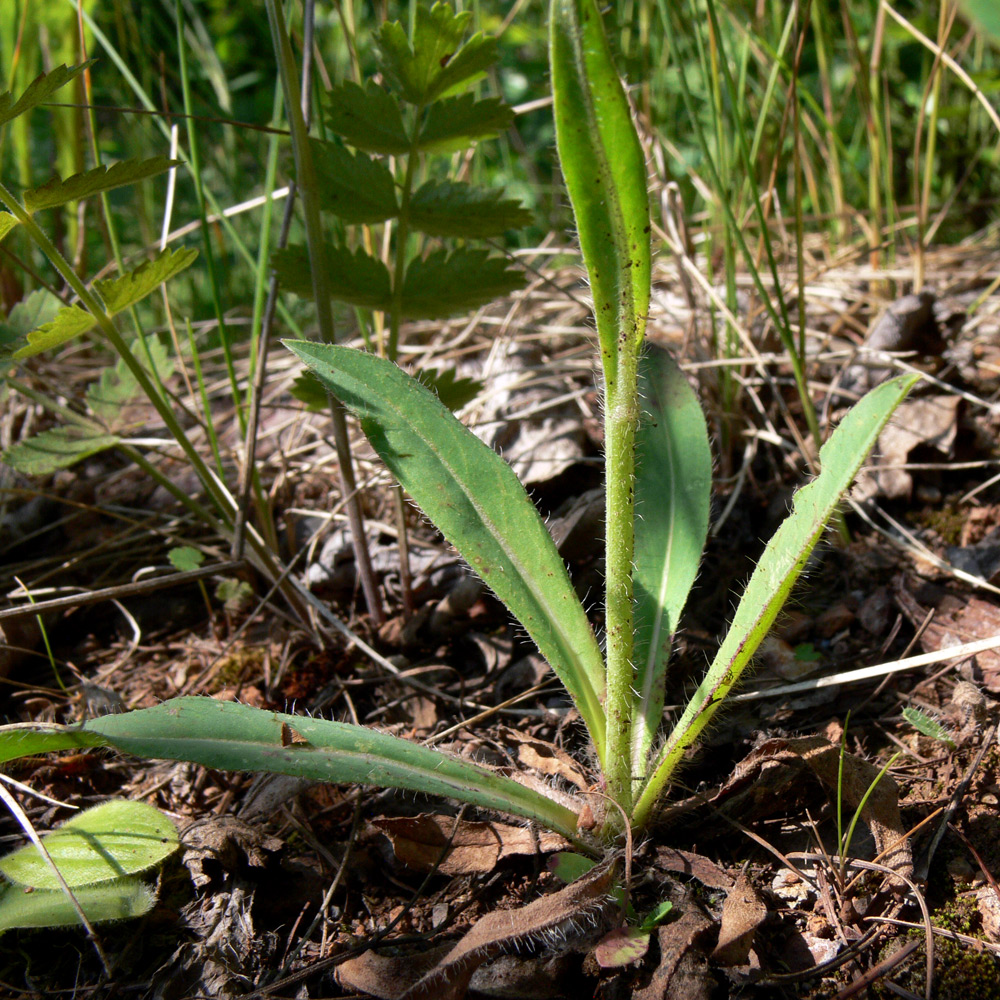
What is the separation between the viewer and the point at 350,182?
1.35 meters

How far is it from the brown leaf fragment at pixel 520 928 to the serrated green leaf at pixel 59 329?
102 cm

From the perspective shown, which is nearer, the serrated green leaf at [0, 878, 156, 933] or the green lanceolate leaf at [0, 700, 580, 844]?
the green lanceolate leaf at [0, 700, 580, 844]

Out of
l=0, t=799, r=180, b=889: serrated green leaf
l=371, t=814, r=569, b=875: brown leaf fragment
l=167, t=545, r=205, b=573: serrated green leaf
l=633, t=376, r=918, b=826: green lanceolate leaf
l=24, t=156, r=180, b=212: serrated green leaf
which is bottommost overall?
l=371, t=814, r=569, b=875: brown leaf fragment

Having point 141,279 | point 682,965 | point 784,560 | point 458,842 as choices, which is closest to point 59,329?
point 141,279

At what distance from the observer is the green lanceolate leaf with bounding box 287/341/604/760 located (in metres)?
1.14

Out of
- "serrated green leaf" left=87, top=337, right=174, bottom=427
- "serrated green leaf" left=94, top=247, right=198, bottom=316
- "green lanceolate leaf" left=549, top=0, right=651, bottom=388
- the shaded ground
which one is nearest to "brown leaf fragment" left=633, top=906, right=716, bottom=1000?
the shaded ground

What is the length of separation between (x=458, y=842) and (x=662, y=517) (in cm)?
60

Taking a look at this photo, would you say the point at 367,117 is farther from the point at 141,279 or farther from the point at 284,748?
the point at 284,748

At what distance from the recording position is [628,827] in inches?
39.0

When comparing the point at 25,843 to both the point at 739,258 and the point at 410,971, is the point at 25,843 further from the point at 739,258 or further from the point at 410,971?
the point at 739,258

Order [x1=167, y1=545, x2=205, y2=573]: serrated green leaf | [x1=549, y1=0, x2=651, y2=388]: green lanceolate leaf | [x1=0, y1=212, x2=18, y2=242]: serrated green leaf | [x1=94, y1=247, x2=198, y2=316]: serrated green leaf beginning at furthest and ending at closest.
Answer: [x1=167, y1=545, x2=205, y2=573]: serrated green leaf
[x1=94, y1=247, x2=198, y2=316]: serrated green leaf
[x1=0, y1=212, x2=18, y2=242]: serrated green leaf
[x1=549, y1=0, x2=651, y2=388]: green lanceolate leaf

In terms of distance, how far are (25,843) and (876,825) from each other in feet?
4.17

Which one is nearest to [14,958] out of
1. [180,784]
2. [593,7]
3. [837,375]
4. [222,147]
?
[180,784]

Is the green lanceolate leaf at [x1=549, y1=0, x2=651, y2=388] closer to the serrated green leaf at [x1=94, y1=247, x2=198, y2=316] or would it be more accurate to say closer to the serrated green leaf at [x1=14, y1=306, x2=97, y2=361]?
the serrated green leaf at [x1=94, y1=247, x2=198, y2=316]
